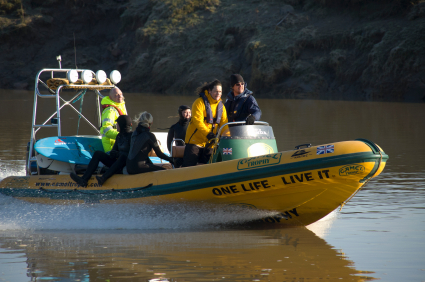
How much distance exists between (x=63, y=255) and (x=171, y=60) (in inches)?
1086

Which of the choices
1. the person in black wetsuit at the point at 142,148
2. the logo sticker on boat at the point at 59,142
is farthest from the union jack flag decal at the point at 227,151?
the logo sticker on boat at the point at 59,142

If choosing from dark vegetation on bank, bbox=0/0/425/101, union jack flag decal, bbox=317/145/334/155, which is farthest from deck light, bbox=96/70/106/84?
dark vegetation on bank, bbox=0/0/425/101

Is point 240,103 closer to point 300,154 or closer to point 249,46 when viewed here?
point 300,154

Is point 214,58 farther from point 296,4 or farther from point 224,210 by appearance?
point 224,210

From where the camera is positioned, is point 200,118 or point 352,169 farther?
point 200,118

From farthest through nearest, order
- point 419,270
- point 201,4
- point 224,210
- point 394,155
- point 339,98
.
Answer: point 201,4
point 339,98
point 394,155
point 224,210
point 419,270

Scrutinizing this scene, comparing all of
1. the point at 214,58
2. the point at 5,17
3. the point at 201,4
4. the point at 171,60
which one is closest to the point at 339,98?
the point at 214,58

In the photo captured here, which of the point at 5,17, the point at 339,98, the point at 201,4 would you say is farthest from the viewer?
the point at 5,17

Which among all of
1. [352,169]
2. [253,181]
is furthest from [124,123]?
[352,169]

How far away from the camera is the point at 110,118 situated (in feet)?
21.5

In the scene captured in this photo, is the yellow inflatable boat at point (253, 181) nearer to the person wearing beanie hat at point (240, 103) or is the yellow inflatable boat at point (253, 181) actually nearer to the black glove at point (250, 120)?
the black glove at point (250, 120)

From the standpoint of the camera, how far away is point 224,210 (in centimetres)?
541

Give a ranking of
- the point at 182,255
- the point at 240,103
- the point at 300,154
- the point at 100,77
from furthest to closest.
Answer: the point at 100,77 < the point at 240,103 < the point at 300,154 < the point at 182,255

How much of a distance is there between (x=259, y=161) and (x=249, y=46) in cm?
2448
